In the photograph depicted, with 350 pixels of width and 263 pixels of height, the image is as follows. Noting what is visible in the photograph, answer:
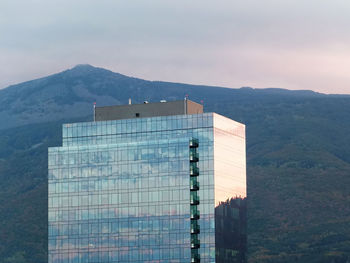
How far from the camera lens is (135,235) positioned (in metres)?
167

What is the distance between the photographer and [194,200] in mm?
164500

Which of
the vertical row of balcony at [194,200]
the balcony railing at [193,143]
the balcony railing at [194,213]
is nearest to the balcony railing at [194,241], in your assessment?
the vertical row of balcony at [194,200]

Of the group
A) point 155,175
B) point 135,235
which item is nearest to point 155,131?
point 155,175

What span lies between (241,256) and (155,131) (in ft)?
96.5

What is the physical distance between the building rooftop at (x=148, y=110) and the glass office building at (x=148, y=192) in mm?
2056

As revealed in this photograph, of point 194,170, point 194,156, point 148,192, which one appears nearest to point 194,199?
point 194,170

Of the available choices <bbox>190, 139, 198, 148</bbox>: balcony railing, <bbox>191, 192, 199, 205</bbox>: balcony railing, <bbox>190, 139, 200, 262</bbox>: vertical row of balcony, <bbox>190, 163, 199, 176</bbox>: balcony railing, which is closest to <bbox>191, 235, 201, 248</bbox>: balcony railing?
<bbox>190, 139, 200, 262</bbox>: vertical row of balcony

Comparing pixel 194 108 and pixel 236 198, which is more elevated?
pixel 194 108

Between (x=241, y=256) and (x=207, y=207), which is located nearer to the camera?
(x=207, y=207)

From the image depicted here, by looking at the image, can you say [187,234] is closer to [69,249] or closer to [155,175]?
[155,175]

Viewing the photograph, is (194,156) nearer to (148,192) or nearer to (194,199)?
(194,199)

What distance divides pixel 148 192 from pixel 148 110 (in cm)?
1674

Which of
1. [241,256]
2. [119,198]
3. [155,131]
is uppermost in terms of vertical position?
[155,131]

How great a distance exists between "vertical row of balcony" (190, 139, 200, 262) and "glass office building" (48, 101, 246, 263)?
18 cm
